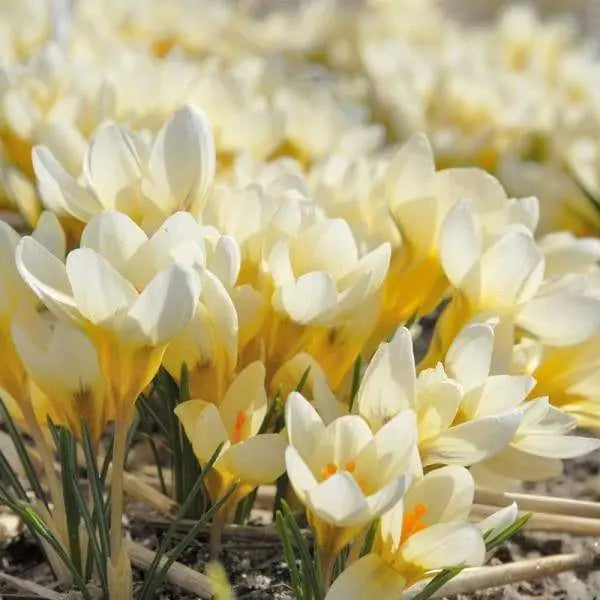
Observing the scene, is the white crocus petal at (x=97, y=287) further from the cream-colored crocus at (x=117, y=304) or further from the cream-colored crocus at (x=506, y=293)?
the cream-colored crocus at (x=506, y=293)

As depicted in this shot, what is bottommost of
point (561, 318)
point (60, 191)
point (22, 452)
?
point (22, 452)

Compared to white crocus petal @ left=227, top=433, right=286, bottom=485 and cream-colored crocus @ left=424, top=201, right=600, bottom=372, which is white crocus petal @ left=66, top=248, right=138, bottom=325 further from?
cream-colored crocus @ left=424, top=201, right=600, bottom=372

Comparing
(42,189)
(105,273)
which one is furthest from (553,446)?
(42,189)

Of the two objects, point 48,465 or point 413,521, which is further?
point 48,465

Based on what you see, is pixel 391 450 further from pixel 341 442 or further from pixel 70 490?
pixel 70 490

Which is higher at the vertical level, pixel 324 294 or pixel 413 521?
pixel 324 294

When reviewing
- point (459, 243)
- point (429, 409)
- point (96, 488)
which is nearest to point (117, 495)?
point (96, 488)
